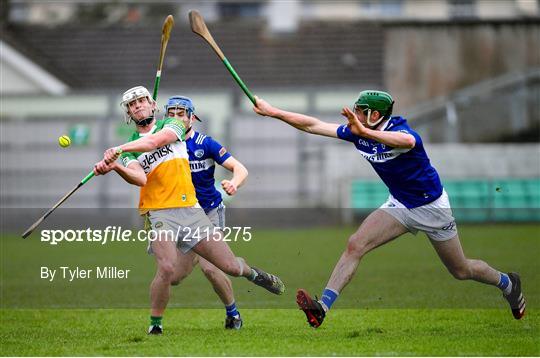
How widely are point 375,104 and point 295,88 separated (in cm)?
2045

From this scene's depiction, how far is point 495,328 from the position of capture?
10.8m

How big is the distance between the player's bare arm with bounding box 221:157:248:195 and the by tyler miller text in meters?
5.24

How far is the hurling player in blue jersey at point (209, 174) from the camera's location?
11172 mm

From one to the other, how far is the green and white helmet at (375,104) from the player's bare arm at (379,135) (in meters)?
0.26

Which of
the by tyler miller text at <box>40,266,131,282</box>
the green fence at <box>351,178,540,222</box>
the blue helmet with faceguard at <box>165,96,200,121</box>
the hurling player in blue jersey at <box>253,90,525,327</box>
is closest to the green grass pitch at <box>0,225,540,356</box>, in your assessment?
the by tyler miller text at <box>40,266,131,282</box>

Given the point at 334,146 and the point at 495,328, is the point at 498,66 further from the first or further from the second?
the point at 495,328

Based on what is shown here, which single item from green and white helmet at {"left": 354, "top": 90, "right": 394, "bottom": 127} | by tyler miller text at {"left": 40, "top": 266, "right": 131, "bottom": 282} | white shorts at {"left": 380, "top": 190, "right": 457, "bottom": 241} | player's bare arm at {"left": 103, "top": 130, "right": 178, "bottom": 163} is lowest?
by tyler miller text at {"left": 40, "top": 266, "right": 131, "bottom": 282}

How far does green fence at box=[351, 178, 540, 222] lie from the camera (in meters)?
26.7

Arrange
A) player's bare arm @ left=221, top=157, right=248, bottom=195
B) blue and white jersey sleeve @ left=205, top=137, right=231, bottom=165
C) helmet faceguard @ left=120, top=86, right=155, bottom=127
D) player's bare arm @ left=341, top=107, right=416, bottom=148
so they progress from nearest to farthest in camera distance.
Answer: player's bare arm @ left=341, top=107, right=416, bottom=148 → helmet faceguard @ left=120, top=86, right=155, bottom=127 → player's bare arm @ left=221, top=157, right=248, bottom=195 → blue and white jersey sleeve @ left=205, top=137, right=231, bottom=165

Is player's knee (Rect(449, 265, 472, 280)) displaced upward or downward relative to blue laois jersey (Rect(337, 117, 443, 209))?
downward

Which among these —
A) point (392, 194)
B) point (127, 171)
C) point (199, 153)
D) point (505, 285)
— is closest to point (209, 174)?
point (199, 153)

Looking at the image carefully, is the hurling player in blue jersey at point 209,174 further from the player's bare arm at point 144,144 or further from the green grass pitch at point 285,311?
the player's bare arm at point 144,144

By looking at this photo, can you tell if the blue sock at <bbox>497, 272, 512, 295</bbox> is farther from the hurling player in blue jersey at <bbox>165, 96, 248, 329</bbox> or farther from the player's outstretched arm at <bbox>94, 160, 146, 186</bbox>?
the player's outstretched arm at <bbox>94, 160, 146, 186</bbox>

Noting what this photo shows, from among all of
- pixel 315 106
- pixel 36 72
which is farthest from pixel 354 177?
pixel 36 72
